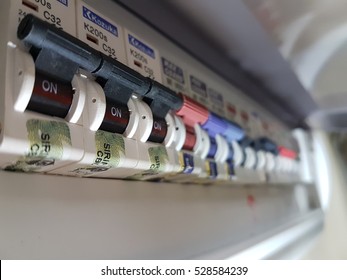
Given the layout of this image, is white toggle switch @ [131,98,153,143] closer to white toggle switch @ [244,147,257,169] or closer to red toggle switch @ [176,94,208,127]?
red toggle switch @ [176,94,208,127]

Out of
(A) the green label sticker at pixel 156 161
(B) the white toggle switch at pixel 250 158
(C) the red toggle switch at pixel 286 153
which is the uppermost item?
(C) the red toggle switch at pixel 286 153

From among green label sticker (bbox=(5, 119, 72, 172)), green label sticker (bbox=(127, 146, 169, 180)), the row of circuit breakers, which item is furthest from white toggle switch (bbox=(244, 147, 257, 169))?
green label sticker (bbox=(5, 119, 72, 172))

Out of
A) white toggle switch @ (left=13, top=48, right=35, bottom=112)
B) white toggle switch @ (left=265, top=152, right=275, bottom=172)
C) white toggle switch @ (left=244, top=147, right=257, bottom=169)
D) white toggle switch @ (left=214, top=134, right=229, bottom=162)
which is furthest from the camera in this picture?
white toggle switch @ (left=265, top=152, right=275, bottom=172)

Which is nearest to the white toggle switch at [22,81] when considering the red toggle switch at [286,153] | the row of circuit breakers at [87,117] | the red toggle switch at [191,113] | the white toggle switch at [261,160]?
the row of circuit breakers at [87,117]

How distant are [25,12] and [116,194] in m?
0.33

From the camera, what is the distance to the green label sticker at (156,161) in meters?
0.61

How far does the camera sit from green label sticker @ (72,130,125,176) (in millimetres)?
510

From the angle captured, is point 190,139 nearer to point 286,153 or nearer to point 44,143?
point 44,143

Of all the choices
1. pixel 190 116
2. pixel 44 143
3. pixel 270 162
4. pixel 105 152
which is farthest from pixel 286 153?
pixel 44 143

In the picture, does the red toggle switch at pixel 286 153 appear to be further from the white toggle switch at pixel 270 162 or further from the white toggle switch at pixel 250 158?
the white toggle switch at pixel 250 158

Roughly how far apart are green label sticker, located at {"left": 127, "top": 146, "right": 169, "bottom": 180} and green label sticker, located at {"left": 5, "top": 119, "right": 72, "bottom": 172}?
0.59ft

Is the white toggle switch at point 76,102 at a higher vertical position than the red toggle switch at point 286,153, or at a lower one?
lower

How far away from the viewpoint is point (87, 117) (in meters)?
0.51
